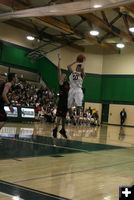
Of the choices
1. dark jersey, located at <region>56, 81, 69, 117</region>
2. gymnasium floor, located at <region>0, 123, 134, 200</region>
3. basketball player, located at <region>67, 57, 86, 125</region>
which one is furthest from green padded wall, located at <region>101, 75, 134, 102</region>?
gymnasium floor, located at <region>0, 123, 134, 200</region>

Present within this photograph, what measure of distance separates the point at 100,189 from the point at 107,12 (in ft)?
60.8

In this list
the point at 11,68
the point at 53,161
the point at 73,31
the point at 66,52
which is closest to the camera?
the point at 53,161

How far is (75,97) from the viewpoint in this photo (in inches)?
281

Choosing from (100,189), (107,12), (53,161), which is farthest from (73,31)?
(100,189)

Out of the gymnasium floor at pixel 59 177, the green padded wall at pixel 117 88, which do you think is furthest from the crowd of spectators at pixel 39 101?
the gymnasium floor at pixel 59 177

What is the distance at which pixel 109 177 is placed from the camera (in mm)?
3512

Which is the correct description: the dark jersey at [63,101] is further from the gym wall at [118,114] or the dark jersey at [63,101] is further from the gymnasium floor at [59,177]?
the gym wall at [118,114]

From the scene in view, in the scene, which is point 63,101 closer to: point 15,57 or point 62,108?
point 62,108

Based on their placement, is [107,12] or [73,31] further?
[73,31]

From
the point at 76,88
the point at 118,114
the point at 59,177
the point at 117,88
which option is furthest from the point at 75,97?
the point at 117,88

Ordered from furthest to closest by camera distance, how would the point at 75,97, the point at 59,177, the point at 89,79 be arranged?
the point at 89,79 < the point at 75,97 < the point at 59,177

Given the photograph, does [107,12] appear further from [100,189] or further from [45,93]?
[100,189]

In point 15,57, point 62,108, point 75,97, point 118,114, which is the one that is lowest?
point 62,108

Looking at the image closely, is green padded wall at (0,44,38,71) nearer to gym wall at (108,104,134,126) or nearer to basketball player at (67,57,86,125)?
gym wall at (108,104,134,126)
